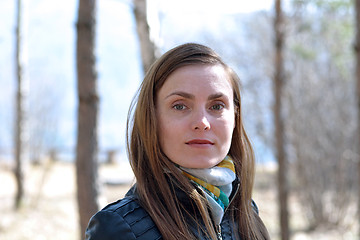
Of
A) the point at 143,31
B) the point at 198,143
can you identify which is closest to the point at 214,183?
the point at 198,143

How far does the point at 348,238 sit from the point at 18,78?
7749 mm

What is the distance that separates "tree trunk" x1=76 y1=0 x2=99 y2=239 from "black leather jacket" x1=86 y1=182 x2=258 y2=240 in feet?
6.62

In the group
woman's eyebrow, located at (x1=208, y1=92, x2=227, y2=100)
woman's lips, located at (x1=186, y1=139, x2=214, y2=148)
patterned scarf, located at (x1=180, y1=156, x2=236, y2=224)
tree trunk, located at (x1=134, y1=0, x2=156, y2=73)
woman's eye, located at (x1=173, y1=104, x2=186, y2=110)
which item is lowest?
patterned scarf, located at (x1=180, y1=156, x2=236, y2=224)

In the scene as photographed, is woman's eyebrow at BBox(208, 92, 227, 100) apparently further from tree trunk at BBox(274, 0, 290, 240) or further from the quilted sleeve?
tree trunk at BBox(274, 0, 290, 240)

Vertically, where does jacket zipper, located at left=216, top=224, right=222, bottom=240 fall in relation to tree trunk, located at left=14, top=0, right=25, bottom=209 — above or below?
below

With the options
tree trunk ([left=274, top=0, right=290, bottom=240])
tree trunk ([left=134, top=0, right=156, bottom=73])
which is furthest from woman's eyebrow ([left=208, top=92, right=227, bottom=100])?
tree trunk ([left=274, top=0, right=290, bottom=240])

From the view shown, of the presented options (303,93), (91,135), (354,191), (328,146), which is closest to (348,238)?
(354,191)

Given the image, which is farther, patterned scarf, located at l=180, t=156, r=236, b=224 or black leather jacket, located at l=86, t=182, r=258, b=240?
patterned scarf, located at l=180, t=156, r=236, b=224

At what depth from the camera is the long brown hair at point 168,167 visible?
4.59ft

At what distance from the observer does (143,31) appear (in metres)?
4.83

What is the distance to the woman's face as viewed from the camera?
1448mm

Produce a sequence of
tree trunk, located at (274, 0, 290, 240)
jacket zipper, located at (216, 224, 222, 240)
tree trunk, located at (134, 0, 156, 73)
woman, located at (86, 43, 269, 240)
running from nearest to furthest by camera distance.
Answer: woman, located at (86, 43, 269, 240), jacket zipper, located at (216, 224, 222, 240), tree trunk, located at (134, 0, 156, 73), tree trunk, located at (274, 0, 290, 240)

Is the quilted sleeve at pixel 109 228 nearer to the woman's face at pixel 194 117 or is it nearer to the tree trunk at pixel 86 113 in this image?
the woman's face at pixel 194 117

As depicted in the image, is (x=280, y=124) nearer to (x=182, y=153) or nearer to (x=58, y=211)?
(x=182, y=153)
